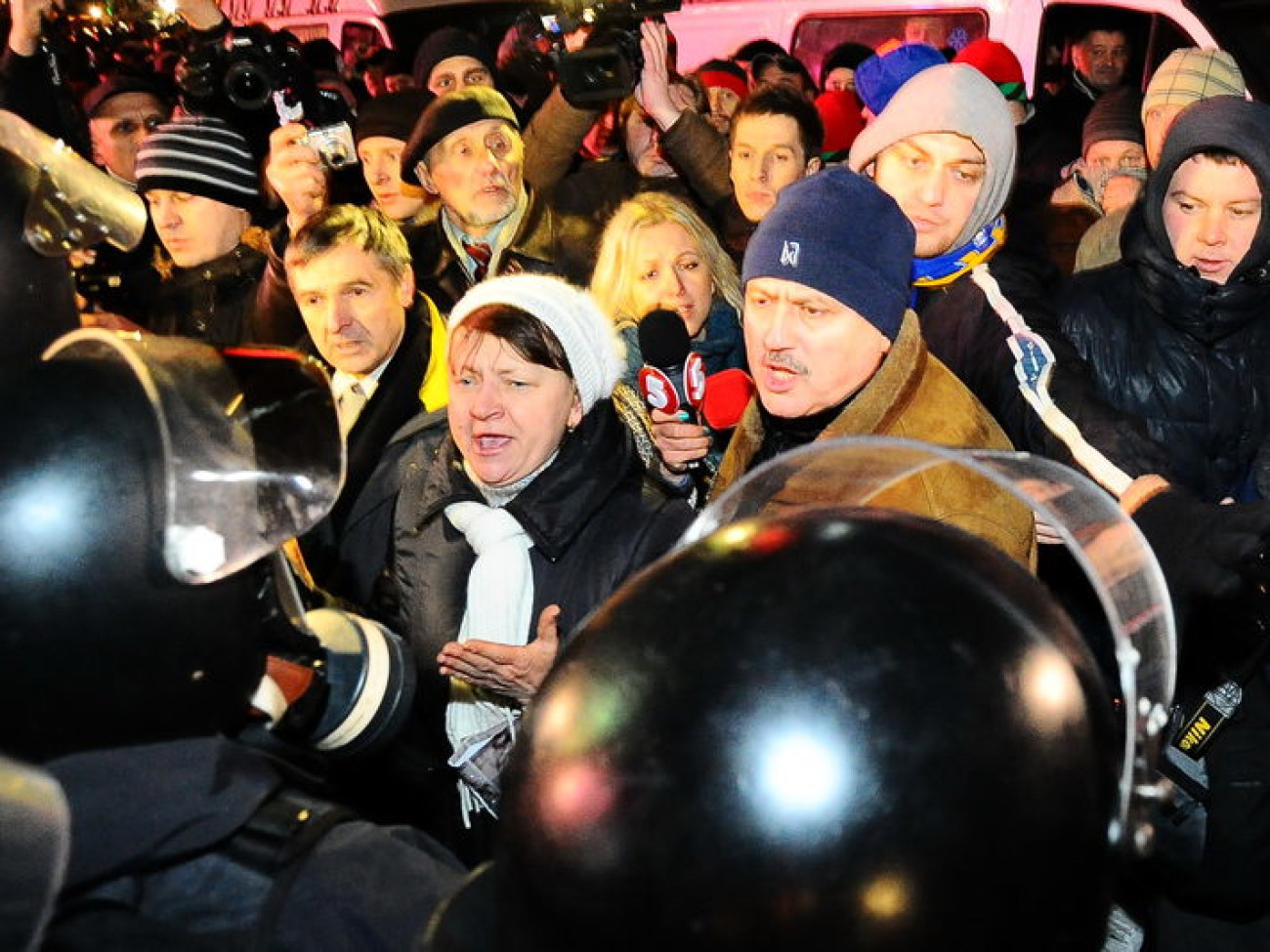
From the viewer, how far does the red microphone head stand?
3.54 meters

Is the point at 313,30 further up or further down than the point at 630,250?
further up

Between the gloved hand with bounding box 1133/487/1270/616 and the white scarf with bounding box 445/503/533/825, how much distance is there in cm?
120

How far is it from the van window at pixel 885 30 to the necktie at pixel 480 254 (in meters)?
2.91

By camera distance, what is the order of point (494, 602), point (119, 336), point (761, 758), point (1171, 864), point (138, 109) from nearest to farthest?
point (761, 758) → point (119, 336) → point (1171, 864) → point (494, 602) → point (138, 109)

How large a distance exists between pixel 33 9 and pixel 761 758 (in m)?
4.85

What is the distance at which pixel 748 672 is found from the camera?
4.35ft

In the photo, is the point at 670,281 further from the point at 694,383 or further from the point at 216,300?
the point at 216,300

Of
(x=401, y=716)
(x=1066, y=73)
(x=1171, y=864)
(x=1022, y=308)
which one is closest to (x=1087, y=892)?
(x=401, y=716)

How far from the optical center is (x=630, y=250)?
4.29 metres

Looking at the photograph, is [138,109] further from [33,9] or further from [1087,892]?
[1087,892]

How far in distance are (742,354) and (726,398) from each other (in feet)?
2.56

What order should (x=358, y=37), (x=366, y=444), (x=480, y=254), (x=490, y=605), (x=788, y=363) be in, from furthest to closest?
1. (x=358, y=37)
2. (x=480, y=254)
3. (x=366, y=444)
4. (x=490, y=605)
5. (x=788, y=363)

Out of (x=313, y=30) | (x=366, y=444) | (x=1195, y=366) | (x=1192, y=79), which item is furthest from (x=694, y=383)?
(x=313, y=30)

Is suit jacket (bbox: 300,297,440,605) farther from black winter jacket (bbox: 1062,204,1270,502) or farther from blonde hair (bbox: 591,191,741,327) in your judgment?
black winter jacket (bbox: 1062,204,1270,502)
